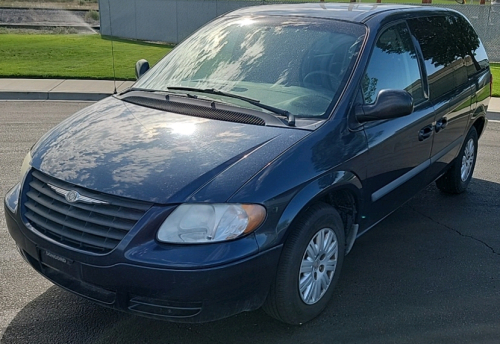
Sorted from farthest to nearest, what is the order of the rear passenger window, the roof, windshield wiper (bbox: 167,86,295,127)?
the roof → the rear passenger window → windshield wiper (bbox: 167,86,295,127)

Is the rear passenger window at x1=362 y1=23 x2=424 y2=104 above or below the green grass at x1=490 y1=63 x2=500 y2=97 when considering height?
above

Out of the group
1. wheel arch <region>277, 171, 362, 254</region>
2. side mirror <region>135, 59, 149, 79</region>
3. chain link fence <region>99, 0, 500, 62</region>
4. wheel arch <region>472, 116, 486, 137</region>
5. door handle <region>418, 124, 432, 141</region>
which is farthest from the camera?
chain link fence <region>99, 0, 500, 62</region>

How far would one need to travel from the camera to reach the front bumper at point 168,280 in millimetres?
2670

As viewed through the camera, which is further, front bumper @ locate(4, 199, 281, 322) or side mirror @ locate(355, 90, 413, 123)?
side mirror @ locate(355, 90, 413, 123)

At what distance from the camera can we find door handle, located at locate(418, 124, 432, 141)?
425 cm

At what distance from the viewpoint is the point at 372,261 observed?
430 centimetres

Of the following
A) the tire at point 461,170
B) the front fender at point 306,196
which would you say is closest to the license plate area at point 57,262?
the front fender at point 306,196

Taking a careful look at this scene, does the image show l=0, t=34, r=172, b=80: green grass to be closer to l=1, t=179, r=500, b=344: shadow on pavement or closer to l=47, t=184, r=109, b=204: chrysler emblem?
l=1, t=179, r=500, b=344: shadow on pavement

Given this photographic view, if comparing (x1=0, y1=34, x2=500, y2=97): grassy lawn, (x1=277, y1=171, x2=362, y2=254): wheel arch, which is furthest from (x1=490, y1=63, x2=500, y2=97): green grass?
(x1=277, y1=171, x2=362, y2=254): wheel arch

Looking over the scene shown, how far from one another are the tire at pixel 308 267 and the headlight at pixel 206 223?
35 centimetres

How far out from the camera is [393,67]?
13.3 feet

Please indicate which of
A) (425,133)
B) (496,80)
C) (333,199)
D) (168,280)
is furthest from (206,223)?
(496,80)

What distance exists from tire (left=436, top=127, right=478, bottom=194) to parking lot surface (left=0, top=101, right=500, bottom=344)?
1.52ft

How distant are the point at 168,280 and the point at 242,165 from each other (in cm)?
72
